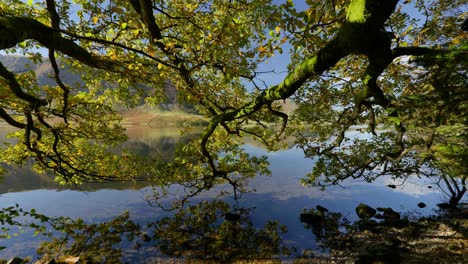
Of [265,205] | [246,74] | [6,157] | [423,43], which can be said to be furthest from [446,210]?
[6,157]

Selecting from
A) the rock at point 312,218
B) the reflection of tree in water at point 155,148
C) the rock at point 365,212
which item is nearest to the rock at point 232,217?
the rock at point 312,218

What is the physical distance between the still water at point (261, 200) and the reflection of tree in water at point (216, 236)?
1.37m

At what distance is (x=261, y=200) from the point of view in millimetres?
28312

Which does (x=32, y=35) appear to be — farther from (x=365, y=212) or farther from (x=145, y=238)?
(x=365, y=212)

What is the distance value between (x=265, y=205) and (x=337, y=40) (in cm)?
2449

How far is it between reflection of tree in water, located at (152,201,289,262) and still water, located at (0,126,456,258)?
137 centimetres

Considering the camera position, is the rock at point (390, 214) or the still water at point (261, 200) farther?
the rock at point (390, 214)

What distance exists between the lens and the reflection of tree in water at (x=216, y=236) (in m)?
15.8

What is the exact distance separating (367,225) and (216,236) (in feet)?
42.1

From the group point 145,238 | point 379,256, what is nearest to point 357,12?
point 379,256

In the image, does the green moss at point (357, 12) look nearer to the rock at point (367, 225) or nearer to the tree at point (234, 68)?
the tree at point (234, 68)

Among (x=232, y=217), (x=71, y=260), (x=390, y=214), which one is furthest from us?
(x=390, y=214)

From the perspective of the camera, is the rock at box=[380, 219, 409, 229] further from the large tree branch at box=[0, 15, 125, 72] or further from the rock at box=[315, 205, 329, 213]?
the large tree branch at box=[0, 15, 125, 72]

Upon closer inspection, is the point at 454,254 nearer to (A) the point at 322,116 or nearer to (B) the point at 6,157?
(A) the point at 322,116
